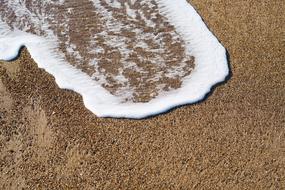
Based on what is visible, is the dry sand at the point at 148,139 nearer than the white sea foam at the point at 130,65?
Yes

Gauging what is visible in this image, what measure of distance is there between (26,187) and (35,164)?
0.28 meters

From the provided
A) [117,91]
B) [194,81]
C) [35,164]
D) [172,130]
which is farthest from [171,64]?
[35,164]

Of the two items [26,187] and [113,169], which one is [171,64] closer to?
[113,169]

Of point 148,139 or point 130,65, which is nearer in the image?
point 148,139

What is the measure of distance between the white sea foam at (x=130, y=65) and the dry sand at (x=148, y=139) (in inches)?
6.1

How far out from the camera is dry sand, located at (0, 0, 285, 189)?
16.1 ft

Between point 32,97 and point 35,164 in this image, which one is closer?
point 35,164

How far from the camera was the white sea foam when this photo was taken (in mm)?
5684

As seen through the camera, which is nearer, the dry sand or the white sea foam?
the dry sand

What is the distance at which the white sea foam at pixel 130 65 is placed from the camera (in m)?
5.68

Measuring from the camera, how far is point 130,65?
249 inches

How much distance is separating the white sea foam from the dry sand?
15cm

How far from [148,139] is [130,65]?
4.77 feet

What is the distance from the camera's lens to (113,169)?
4957 millimetres
